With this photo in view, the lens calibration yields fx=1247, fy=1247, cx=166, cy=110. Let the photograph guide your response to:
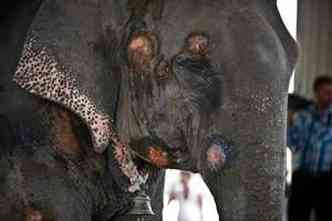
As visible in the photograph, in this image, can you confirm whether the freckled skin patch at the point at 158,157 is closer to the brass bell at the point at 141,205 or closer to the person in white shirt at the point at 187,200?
the brass bell at the point at 141,205

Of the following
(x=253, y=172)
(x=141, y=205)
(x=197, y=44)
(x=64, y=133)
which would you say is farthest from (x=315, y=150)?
(x=253, y=172)

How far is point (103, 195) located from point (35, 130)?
0.22m

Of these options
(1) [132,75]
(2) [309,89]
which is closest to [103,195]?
(1) [132,75]

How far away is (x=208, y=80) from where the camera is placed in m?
2.54

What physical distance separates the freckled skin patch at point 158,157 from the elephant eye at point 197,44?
24 cm

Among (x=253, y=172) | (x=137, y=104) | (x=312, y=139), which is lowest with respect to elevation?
(x=253, y=172)

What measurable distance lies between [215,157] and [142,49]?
33 cm

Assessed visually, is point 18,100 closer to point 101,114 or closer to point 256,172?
point 101,114

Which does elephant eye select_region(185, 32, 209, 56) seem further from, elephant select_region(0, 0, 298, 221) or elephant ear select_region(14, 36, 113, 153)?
elephant ear select_region(14, 36, 113, 153)

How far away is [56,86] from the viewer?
268 cm

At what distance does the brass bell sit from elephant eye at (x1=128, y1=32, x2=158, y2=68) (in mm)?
358

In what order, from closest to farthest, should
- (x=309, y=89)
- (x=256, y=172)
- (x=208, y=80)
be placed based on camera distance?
(x=256, y=172), (x=208, y=80), (x=309, y=89)

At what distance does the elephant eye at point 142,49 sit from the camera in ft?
8.67

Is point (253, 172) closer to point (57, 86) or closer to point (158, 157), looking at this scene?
point (158, 157)
